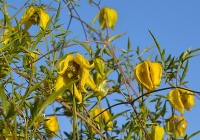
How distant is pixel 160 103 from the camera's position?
1.51 metres

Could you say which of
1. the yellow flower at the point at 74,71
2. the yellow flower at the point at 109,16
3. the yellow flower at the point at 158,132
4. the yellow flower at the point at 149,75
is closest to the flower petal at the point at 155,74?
the yellow flower at the point at 149,75

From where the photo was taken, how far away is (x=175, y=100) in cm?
148

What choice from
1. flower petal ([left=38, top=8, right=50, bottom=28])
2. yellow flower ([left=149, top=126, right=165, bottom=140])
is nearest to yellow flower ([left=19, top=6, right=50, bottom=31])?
flower petal ([left=38, top=8, right=50, bottom=28])

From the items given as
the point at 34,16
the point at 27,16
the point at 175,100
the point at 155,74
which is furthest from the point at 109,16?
the point at 155,74

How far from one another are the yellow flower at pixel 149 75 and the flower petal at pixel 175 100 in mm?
226

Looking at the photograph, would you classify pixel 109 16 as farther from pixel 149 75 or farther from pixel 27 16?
pixel 149 75

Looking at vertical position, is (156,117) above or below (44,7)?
below

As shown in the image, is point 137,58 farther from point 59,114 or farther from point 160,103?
point 59,114

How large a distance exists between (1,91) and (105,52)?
1034mm

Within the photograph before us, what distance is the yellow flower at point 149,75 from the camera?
4.04 feet

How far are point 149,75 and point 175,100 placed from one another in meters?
0.28

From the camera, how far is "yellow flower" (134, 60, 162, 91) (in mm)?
1230

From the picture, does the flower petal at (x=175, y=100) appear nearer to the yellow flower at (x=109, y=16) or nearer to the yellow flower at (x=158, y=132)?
the yellow flower at (x=158, y=132)

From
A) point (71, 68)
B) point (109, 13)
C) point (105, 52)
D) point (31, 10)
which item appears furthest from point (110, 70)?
point (109, 13)
